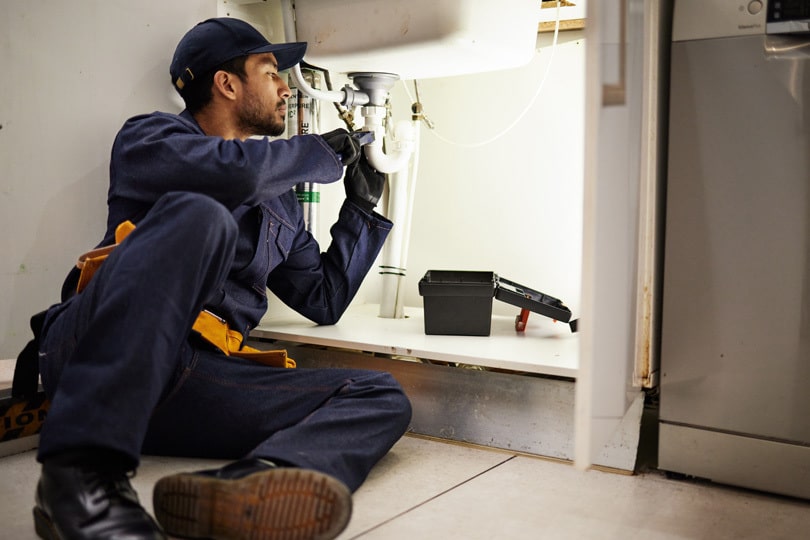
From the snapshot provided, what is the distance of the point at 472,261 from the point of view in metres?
2.18

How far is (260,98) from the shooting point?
155cm

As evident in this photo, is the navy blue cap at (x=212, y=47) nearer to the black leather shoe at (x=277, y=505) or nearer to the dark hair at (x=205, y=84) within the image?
the dark hair at (x=205, y=84)

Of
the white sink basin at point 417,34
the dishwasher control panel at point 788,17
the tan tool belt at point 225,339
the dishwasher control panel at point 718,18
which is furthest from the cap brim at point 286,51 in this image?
the dishwasher control panel at point 788,17

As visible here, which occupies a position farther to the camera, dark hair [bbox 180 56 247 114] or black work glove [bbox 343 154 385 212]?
black work glove [bbox 343 154 385 212]

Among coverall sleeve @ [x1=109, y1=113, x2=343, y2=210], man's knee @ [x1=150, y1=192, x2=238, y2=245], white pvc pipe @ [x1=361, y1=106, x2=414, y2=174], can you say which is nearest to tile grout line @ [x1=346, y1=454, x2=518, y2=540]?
man's knee @ [x1=150, y1=192, x2=238, y2=245]

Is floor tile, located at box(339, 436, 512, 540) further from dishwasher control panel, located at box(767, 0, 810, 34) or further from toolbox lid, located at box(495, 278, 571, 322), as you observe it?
dishwasher control panel, located at box(767, 0, 810, 34)

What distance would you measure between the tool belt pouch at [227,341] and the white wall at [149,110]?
38 centimetres

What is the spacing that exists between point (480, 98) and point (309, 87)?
1.82ft

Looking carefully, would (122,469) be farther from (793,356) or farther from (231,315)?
(793,356)

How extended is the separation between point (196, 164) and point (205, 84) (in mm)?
301

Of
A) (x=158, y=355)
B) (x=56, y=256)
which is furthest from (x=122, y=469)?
(x=56, y=256)

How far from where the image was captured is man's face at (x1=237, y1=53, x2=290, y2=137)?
1.54 meters

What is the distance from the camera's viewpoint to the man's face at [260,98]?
154cm

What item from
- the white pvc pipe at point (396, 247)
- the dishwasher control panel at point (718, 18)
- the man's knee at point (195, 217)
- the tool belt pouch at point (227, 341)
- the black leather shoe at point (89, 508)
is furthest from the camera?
the white pvc pipe at point (396, 247)
